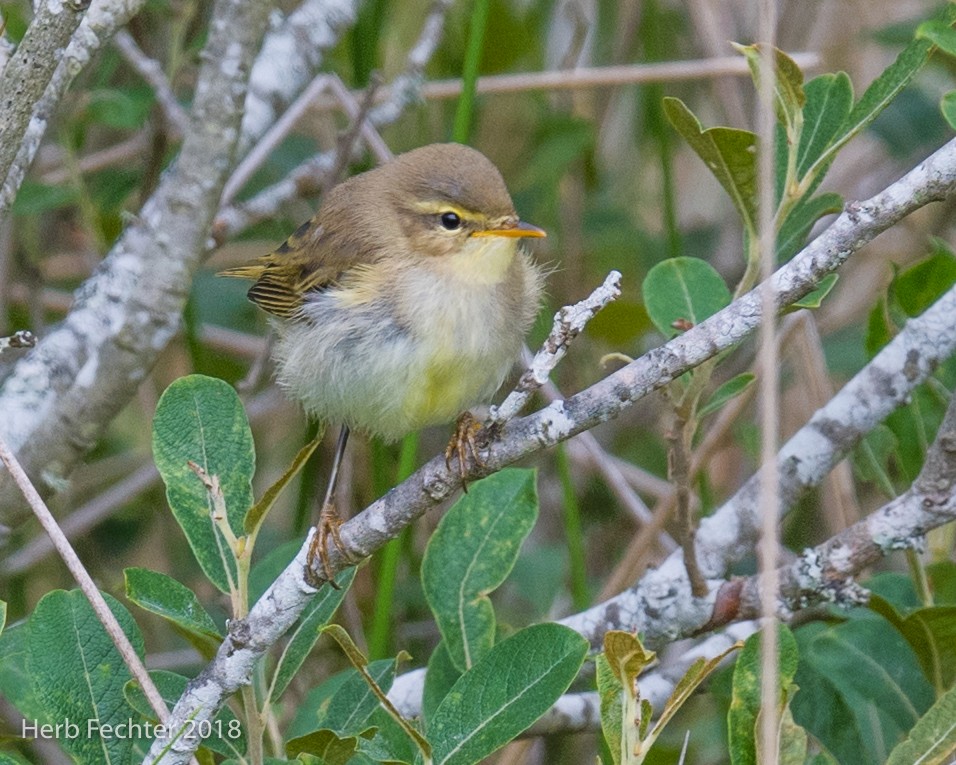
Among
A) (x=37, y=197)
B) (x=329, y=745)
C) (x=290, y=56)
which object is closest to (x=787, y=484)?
(x=329, y=745)

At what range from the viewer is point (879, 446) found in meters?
2.67

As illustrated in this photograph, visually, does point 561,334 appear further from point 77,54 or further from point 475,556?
point 77,54

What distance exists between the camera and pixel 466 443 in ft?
7.44

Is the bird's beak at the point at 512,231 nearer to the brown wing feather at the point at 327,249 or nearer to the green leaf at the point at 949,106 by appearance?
the brown wing feather at the point at 327,249

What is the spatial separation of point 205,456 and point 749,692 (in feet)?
3.08

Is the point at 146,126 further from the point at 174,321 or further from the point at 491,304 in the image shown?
the point at 491,304

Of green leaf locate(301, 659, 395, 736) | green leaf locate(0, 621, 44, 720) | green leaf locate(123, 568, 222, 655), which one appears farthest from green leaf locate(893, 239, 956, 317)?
green leaf locate(0, 621, 44, 720)

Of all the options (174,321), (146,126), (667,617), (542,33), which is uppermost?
(542,33)

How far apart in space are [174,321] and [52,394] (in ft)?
1.02

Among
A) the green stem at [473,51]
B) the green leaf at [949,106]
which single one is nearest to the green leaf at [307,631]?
the green stem at [473,51]

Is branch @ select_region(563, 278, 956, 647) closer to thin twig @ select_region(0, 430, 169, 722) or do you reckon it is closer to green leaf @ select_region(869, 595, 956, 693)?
green leaf @ select_region(869, 595, 956, 693)

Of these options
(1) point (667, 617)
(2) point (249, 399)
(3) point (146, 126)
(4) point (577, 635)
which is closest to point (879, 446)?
(1) point (667, 617)

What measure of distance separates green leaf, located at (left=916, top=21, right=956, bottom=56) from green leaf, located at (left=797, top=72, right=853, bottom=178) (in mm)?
140

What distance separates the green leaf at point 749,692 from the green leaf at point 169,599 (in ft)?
2.63
